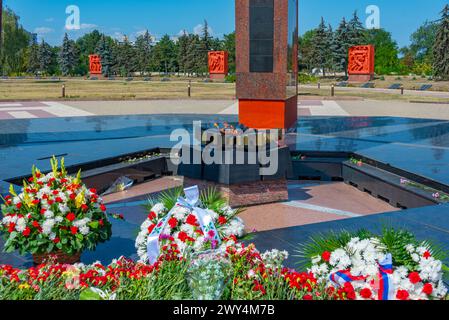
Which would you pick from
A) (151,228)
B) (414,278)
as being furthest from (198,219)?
(414,278)

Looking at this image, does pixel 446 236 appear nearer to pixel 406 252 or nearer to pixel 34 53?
pixel 406 252

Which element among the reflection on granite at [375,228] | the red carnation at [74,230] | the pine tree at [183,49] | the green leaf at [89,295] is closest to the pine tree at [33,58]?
the pine tree at [183,49]

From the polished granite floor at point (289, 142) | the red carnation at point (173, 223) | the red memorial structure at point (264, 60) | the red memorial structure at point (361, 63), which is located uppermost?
the red memorial structure at point (361, 63)

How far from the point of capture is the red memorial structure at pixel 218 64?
57263 millimetres

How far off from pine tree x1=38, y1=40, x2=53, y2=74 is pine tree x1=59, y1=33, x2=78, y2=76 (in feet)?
6.91

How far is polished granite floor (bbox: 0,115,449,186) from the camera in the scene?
32.0ft

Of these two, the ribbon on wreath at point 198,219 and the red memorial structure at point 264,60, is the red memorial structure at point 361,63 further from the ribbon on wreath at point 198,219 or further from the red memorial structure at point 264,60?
the ribbon on wreath at point 198,219

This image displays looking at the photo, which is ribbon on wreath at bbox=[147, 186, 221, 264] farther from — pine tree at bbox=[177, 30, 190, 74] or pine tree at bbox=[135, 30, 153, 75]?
pine tree at bbox=[135, 30, 153, 75]

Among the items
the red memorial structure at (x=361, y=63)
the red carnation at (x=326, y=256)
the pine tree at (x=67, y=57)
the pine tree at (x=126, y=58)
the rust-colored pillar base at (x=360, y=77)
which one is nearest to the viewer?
the red carnation at (x=326, y=256)

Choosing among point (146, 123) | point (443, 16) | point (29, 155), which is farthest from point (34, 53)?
point (29, 155)

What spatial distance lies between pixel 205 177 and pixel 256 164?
0.82 metres

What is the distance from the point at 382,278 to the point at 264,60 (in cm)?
1015

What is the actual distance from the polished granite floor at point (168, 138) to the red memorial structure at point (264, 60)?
997 millimetres
